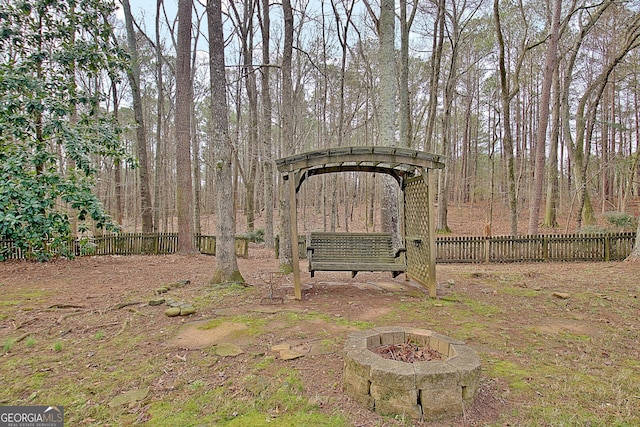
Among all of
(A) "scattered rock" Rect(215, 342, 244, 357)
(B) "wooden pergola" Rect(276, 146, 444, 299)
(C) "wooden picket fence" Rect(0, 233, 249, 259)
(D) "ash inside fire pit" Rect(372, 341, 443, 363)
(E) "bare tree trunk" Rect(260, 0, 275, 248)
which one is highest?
(E) "bare tree trunk" Rect(260, 0, 275, 248)

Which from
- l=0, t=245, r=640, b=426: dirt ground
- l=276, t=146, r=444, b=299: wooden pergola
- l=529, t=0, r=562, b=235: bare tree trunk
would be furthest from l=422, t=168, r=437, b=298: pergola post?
l=529, t=0, r=562, b=235: bare tree trunk

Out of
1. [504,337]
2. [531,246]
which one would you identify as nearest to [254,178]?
[531,246]

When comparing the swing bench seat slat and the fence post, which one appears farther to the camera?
the fence post

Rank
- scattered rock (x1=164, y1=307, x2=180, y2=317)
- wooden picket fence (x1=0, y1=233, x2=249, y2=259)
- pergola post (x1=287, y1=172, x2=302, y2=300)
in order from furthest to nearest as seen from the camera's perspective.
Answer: wooden picket fence (x1=0, y1=233, x2=249, y2=259), pergola post (x1=287, y1=172, x2=302, y2=300), scattered rock (x1=164, y1=307, x2=180, y2=317)

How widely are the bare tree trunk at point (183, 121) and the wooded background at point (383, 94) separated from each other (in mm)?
36

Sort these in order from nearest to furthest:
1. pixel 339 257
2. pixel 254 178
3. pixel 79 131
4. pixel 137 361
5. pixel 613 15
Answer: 1. pixel 137 361
2. pixel 339 257
3. pixel 79 131
4. pixel 613 15
5. pixel 254 178

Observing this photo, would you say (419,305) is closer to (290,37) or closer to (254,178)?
(290,37)

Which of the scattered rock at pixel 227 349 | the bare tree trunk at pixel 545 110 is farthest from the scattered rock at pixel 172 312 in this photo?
the bare tree trunk at pixel 545 110

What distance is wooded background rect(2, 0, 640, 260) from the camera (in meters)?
7.43

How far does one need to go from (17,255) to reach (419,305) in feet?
31.4

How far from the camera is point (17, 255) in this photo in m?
8.17

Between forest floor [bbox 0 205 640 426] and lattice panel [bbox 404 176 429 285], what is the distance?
44 centimetres

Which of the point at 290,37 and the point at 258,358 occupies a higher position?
the point at 290,37

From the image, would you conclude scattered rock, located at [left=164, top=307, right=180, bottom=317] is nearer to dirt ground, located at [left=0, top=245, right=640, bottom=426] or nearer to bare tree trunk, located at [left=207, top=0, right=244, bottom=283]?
dirt ground, located at [left=0, top=245, right=640, bottom=426]
